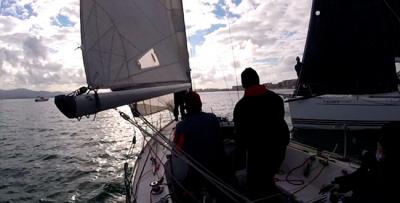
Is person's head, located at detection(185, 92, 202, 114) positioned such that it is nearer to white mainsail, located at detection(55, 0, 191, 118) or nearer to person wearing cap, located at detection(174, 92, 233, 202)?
person wearing cap, located at detection(174, 92, 233, 202)

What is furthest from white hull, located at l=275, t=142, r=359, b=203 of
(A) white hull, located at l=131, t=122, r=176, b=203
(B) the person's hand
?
(A) white hull, located at l=131, t=122, r=176, b=203

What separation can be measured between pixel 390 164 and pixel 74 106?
8.17 feet

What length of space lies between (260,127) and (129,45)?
2.20 m

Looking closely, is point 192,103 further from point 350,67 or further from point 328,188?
point 350,67

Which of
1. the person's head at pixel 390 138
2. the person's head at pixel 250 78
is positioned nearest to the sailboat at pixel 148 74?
the person's head at pixel 250 78

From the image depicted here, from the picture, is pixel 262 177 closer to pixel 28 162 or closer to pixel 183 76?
pixel 183 76

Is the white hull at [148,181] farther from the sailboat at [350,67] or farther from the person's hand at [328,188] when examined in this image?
the sailboat at [350,67]

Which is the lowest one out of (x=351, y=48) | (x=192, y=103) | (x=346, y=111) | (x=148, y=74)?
(x=346, y=111)

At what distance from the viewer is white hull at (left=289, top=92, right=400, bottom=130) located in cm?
1524

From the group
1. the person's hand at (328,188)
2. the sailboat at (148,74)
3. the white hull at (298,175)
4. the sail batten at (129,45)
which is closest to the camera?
the sailboat at (148,74)

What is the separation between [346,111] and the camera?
16.1 metres

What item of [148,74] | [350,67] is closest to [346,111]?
[350,67]

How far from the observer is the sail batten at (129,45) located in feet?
12.9

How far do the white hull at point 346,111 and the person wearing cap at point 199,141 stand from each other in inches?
546
